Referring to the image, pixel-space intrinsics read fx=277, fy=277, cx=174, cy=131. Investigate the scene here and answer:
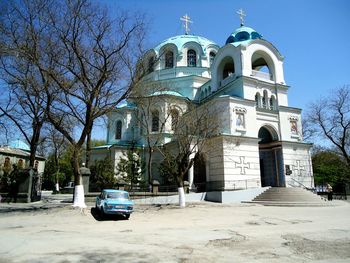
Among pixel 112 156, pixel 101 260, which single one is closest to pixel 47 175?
pixel 112 156

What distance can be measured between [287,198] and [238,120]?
25.9ft

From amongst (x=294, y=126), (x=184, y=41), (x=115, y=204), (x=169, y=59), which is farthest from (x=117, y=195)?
(x=184, y=41)

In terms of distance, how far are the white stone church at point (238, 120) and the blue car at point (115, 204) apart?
312 inches

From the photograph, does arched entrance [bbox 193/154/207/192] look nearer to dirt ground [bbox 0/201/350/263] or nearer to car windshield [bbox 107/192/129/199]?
car windshield [bbox 107/192/129/199]

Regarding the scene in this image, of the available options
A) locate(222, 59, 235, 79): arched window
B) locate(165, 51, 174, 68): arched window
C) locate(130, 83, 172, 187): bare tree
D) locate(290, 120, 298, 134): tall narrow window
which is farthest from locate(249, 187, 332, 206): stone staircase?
locate(165, 51, 174, 68): arched window

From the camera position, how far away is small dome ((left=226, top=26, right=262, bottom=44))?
99.8ft

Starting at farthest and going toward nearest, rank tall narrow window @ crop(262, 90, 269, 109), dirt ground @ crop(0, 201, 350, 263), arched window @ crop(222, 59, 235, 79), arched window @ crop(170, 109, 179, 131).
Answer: arched window @ crop(222, 59, 235, 79)
tall narrow window @ crop(262, 90, 269, 109)
arched window @ crop(170, 109, 179, 131)
dirt ground @ crop(0, 201, 350, 263)

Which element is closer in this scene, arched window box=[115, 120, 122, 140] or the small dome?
the small dome

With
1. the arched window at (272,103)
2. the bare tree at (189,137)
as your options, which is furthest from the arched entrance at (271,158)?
the bare tree at (189,137)

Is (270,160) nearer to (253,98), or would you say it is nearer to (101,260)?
(253,98)

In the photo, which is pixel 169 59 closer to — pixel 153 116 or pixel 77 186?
pixel 153 116

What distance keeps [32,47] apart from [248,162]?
18.9m

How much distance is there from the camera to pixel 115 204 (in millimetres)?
13195

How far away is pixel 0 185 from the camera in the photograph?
25.3 meters
